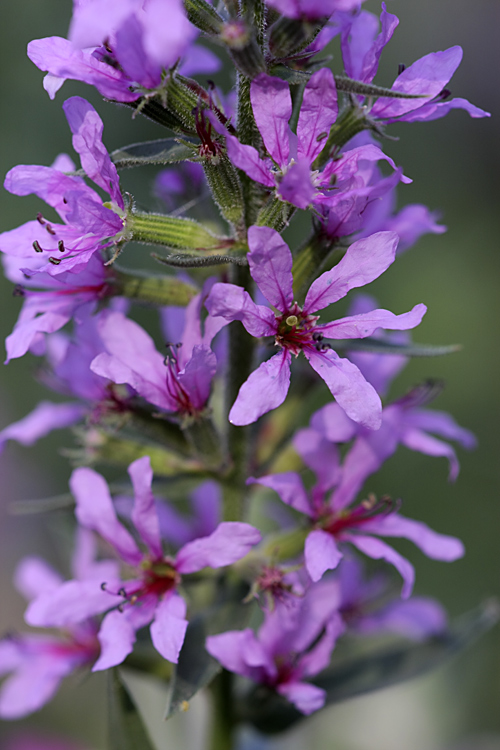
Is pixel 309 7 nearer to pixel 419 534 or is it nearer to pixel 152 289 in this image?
pixel 152 289

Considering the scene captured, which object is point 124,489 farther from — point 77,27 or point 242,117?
point 77,27

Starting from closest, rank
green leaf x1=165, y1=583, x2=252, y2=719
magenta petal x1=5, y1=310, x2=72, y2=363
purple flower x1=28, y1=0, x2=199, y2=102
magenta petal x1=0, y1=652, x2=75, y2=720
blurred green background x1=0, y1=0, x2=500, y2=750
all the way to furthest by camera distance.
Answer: purple flower x1=28, y1=0, x2=199, y2=102, green leaf x1=165, y1=583, x2=252, y2=719, magenta petal x1=5, y1=310, x2=72, y2=363, magenta petal x1=0, y1=652, x2=75, y2=720, blurred green background x1=0, y1=0, x2=500, y2=750

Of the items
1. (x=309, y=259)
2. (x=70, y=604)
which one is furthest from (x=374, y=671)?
(x=309, y=259)

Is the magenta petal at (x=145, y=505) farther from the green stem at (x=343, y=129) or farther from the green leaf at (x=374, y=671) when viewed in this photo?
the green stem at (x=343, y=129)

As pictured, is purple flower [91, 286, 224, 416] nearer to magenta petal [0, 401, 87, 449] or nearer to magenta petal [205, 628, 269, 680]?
magenta petal [0, 401, 87, 449]

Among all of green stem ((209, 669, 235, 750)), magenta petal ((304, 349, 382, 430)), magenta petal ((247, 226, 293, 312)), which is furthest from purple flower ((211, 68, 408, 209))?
green stem ((209, 669, 235, 750))

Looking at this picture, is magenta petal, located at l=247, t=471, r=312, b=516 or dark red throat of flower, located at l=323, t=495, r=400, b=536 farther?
dark red throat of flower, located at l=323, t=495, r=400, b=536

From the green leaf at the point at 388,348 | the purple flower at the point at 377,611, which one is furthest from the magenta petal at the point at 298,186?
the purple flower at the point at 377,611
